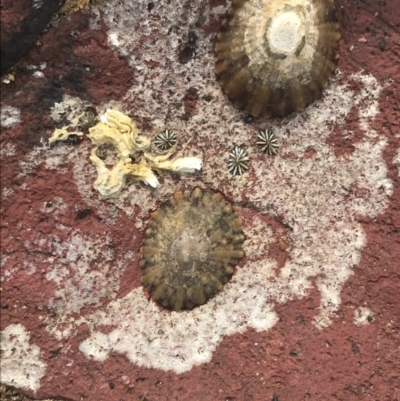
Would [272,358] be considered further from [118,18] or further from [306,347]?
[118,18]

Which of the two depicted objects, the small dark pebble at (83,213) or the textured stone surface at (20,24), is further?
the small dark pebble at (83,213)

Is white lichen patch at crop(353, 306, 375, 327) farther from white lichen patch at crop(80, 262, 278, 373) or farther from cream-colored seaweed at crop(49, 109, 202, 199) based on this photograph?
cream-colored seaweed at crop(49, 109, 202, 199)

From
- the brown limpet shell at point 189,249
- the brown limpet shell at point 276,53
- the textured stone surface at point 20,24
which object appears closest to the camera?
the textured stone surface at point 20,24

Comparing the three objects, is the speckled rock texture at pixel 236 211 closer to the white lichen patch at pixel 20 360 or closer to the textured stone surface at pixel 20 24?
the white lichen patch at pixel 20 360

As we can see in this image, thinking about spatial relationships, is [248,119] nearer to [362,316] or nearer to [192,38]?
[192,38]

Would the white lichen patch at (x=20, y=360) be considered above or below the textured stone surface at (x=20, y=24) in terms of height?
below

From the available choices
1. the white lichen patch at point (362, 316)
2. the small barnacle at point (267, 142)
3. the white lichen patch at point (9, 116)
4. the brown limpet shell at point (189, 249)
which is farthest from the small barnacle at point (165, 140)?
the white lichen patch at point (362, 316)

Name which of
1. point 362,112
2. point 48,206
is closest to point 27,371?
point 48,206
